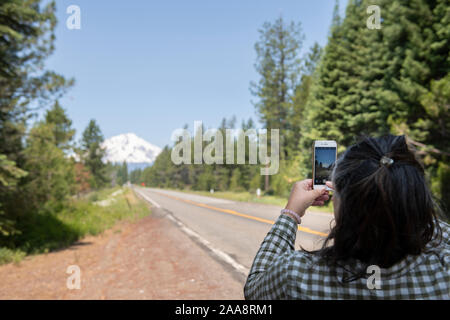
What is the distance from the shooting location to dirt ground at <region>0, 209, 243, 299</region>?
5.61 m

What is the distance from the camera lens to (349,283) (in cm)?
110

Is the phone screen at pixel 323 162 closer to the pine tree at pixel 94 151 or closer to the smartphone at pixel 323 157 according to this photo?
the smartphone at pixel 323 157

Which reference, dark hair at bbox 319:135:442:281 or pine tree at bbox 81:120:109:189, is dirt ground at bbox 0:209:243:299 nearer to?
dark hair at bbox 319:135:442:281

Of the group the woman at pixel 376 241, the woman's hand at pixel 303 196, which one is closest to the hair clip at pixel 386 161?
the woman at pixel 376 241

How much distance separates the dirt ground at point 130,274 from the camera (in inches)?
221

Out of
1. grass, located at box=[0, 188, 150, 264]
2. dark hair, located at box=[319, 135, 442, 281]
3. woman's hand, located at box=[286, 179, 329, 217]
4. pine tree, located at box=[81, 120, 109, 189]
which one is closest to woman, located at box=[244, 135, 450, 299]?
dark hair, located at box=[319, 135, 442, 281]

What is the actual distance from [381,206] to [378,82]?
60.3 ft

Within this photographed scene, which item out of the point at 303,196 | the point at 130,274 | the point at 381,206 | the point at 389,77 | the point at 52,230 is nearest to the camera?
the point at 381,206

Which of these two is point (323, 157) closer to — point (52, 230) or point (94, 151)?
point (52, 230)

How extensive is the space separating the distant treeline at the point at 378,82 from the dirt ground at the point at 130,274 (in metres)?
4.18

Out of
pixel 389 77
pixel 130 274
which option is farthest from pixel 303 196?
pixel 389 77
